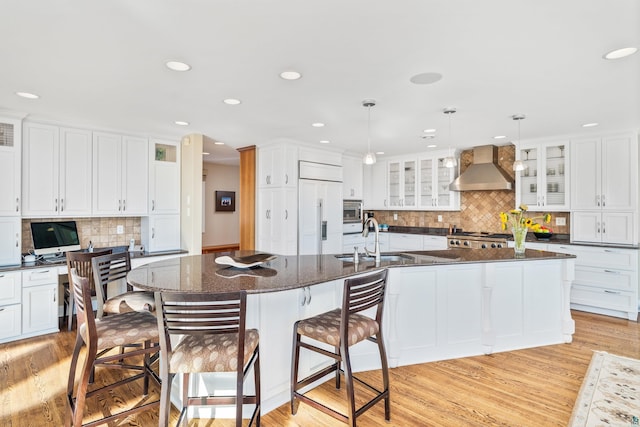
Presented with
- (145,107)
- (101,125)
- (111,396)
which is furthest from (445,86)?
(101,125)

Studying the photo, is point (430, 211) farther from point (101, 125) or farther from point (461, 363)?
point (101, 125)

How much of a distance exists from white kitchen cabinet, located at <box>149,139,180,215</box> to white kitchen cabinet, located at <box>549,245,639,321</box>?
5.49 meters

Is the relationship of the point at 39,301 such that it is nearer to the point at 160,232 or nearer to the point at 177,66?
the point at 160,232

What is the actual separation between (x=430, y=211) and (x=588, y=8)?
204 inches

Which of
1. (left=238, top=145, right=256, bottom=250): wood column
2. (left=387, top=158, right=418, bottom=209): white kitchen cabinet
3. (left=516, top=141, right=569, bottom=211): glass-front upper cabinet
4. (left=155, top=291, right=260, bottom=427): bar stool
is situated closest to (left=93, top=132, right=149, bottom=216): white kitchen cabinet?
(left=238, top=145, right=256, bottom=250): wood column

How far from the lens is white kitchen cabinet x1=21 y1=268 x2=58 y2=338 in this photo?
3.68 m

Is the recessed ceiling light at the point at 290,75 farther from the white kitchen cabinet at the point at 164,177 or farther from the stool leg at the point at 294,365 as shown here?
the white kitchen cabinet at the point at 164,177

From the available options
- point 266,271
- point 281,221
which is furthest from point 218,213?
point 266,271

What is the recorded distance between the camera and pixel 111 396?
254cm

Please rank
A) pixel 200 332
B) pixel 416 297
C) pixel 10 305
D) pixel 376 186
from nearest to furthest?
1. pixel 200 332
2. pixel 416 297
3. pixel 10 305
4. pixel 376 186

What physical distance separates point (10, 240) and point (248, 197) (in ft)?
10.1

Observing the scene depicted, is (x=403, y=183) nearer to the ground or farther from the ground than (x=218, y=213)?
farther from the ground

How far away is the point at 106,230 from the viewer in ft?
15.5

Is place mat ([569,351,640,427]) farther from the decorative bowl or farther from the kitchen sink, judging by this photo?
the decorative bowl
